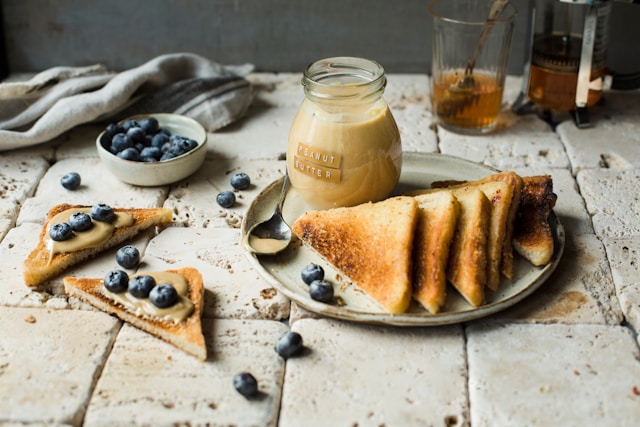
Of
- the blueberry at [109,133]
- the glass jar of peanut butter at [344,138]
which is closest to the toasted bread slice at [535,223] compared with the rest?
the glass jar of peanut butter at [344,138]

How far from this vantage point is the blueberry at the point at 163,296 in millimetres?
1800

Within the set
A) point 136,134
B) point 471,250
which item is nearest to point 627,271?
Result: point 471,250

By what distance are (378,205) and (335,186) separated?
14cm

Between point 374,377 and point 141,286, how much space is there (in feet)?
1.97

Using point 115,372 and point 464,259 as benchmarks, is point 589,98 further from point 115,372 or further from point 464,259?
point 115,372

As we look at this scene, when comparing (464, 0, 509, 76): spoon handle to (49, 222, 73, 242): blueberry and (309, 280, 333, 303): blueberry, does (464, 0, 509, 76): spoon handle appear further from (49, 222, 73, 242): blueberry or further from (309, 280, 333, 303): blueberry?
(49, 222, 73, 242): blueberry

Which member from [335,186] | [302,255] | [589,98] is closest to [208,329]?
[302,255]

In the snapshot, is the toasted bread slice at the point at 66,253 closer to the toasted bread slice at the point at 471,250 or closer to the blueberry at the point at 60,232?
the blueberry at the point at 60,232

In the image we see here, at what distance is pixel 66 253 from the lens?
203 cm

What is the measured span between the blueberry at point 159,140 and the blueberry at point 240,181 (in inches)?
11.4

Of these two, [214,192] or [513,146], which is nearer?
[214,192]

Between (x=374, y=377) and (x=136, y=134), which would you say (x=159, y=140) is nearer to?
(x=136, y=134)

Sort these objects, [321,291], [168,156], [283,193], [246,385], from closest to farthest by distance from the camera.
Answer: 1. [246,385]
2. [321,291]
3. [283,193]
4. [168,156]

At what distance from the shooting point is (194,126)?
2615mm
